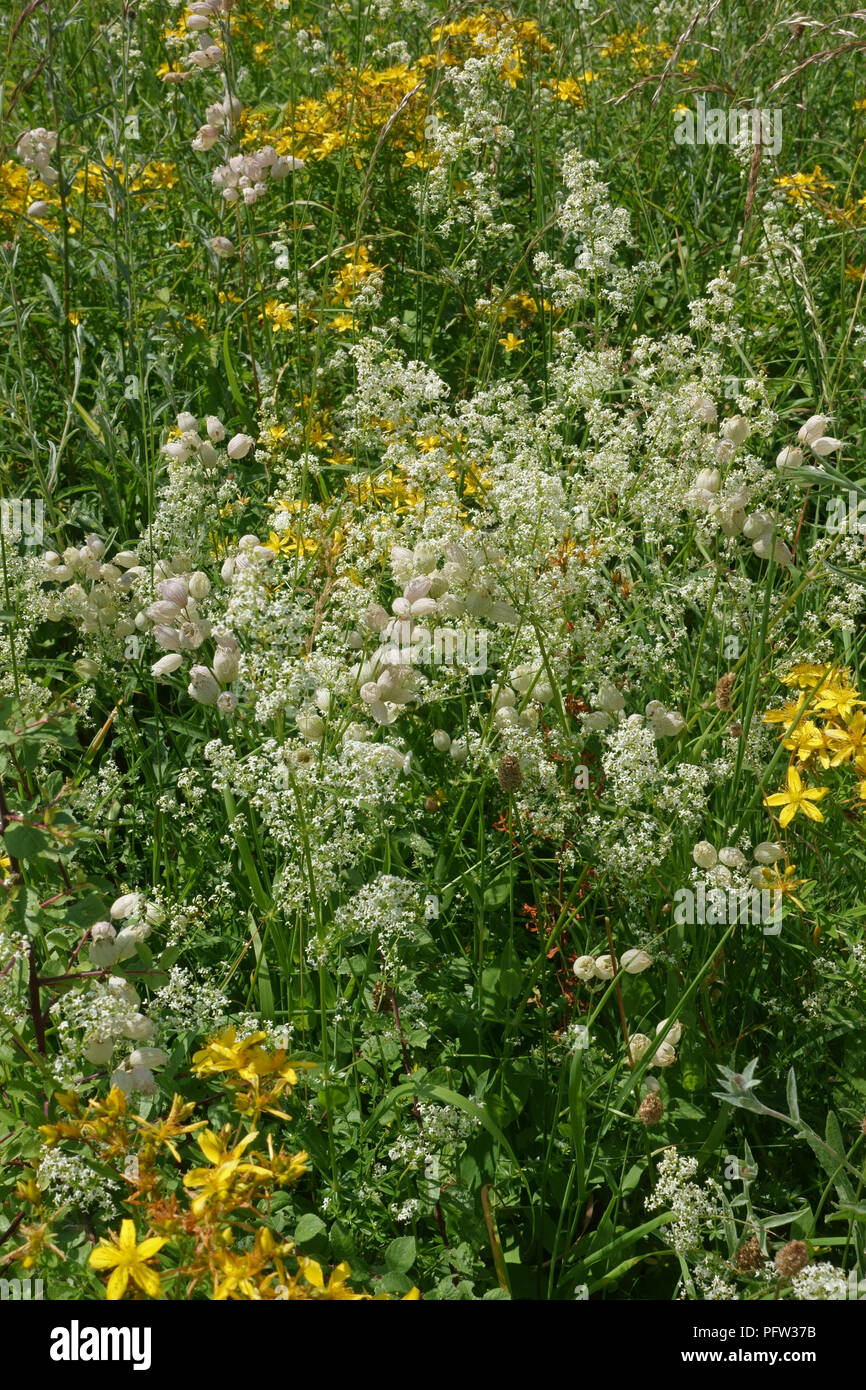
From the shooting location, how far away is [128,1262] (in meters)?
1.44

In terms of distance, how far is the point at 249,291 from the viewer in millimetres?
3836

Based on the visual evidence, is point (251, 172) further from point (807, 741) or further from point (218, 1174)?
point (218, 1174)

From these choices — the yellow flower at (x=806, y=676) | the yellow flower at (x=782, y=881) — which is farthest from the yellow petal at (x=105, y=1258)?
the yellow flower at (x=806, y=676)

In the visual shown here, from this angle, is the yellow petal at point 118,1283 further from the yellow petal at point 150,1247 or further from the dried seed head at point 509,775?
the dried seed head at point 509,775

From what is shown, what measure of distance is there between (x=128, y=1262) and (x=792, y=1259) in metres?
0.86

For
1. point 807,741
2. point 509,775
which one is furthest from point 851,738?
point 509,775

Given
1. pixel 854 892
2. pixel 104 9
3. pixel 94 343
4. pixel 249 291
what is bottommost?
pixel 854 892

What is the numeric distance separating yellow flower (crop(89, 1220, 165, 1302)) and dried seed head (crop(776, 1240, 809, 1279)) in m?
0.81

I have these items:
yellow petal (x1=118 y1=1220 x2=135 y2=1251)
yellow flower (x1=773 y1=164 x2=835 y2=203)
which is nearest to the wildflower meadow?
yellow petal (x1=118 y1=1220 x2=135 y2=1251)

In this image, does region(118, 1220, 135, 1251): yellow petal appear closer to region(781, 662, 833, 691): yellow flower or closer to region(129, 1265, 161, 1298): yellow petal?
region(129, 1265, 161, 1298): yellow petal

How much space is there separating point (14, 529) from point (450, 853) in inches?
43.9

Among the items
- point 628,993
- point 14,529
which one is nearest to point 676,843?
point 628,993
